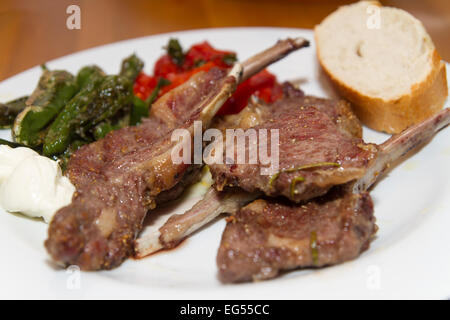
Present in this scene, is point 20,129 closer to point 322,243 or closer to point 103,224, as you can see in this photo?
point 103,224

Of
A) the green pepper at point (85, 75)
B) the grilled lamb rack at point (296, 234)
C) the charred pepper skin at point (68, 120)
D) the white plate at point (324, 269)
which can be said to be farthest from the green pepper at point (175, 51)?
the grilled lamb rack at point (296, 234)

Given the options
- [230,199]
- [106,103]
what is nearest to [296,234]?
[230,199]

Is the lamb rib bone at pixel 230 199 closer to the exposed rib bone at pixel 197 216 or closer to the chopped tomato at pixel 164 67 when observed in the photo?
the exposed rib bone at pixel 197 216

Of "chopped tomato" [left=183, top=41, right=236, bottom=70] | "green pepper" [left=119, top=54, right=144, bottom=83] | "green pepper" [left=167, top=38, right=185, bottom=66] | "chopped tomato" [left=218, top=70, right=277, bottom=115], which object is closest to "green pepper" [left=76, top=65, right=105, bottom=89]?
"green pepper" [left=119, top=54, right=144, bottom=83]

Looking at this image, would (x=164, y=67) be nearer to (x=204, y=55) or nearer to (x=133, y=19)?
(x=204, y=55)

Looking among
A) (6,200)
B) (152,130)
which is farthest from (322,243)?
(6,200)

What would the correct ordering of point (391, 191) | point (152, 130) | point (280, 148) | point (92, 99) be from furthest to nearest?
point (92, 99)
point (152, 130)
point (391, 191)
point (280, 148)
